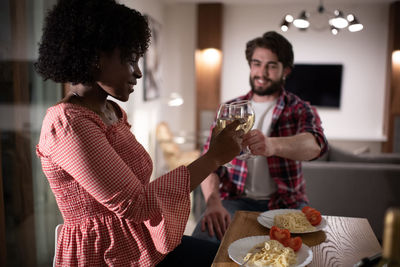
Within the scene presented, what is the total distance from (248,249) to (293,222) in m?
0.23

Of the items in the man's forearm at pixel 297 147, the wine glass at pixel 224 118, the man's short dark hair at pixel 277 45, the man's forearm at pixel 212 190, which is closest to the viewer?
the wine glass at pixel 224 118

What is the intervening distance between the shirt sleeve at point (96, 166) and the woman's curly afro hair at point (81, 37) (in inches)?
5.9

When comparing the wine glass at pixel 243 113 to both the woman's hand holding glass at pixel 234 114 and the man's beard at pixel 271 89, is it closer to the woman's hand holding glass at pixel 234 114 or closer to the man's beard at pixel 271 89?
the woman's hand holding glass at pixel 234 114

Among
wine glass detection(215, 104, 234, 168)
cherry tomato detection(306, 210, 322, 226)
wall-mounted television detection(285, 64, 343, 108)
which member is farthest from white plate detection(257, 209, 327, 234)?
wall-mounted television detection(285, 64, 343, 108)

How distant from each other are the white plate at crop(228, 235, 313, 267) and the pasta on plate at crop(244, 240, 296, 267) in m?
0.02

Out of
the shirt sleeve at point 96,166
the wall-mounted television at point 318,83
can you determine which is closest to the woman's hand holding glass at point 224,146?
the shirt sleeve at point 96,166

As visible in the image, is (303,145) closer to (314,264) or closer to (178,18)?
(314,264)

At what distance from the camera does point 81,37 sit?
1000 mm

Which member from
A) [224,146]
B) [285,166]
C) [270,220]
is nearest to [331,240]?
[270,220]

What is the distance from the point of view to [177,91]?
6508 mm

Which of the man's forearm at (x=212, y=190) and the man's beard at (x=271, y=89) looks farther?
the man's beard at (x=271, y=89)

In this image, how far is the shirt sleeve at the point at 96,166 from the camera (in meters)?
0.92

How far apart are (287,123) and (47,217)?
1519 millimetres

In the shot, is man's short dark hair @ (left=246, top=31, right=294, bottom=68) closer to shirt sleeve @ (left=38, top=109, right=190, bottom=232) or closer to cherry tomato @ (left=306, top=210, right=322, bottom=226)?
cherry tomato @ (left=306, top=210, right=322, bottom=226)
